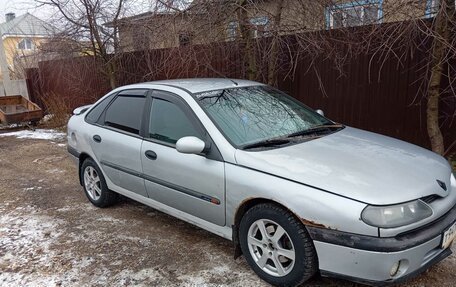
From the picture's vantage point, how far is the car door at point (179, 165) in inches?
129

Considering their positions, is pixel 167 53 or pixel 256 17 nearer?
pixel 256 17

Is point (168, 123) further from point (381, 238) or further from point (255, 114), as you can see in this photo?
point (381, 238)

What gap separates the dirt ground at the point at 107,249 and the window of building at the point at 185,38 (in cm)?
281

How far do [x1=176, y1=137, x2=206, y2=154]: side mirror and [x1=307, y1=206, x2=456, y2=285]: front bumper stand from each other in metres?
1.11

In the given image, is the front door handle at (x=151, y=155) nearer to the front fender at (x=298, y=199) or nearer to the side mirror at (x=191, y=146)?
the side mirror at (x=191, y=146)

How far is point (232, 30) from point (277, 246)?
4.32 m

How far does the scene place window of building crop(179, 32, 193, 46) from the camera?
623 cm

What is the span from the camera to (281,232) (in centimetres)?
287

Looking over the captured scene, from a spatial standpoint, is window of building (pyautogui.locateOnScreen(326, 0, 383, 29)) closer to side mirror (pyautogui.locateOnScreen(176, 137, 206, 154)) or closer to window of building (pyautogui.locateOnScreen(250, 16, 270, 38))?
window of building (pyautogui.locateOnScreen(250, 16, 270, 38))

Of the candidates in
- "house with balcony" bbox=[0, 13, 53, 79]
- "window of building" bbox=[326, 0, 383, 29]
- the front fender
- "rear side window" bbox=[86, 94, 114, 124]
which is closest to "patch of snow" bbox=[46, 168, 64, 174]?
"rear side window" bbox=[86, 94, 114, 124]

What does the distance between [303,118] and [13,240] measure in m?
3.23

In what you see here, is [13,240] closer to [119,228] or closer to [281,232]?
[119,228]

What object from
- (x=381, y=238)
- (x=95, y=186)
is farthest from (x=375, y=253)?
(x=95, y=186)

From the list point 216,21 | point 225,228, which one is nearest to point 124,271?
point 225,228
